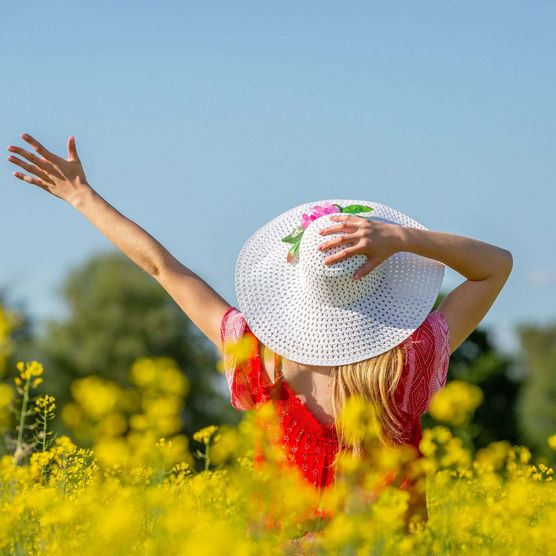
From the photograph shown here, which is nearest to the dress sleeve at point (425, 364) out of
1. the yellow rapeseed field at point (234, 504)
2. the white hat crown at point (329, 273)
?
the yellow rapeseed field at point (234, 504)

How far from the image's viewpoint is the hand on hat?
14.0ft

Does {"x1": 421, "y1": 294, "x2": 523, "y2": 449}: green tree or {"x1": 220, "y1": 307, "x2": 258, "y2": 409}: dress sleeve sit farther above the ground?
{"x1": 220, "y1": 307, "x2": 258, "y2": 409}: dress sleeve

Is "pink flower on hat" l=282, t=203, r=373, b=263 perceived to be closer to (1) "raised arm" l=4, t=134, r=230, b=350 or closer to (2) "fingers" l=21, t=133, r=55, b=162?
(1) "raised arm" l=4, t=134, r=230, b=350

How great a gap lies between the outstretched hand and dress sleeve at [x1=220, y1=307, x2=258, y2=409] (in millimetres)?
902

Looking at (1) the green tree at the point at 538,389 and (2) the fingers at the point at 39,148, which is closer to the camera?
(2) the fingers at the point at 39,148

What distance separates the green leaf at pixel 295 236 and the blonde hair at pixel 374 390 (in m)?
0.72

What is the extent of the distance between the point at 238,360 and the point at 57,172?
1258 millimetres

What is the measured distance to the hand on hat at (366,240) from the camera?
425 centimetres

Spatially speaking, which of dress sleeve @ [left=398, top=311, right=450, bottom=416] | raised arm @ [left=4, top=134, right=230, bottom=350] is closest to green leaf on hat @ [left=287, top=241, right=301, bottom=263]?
raised arm @ [left=4, top=134, right=230, bottom=350]

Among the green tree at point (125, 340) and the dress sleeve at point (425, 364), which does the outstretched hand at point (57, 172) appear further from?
the green tree at point (125, 340)

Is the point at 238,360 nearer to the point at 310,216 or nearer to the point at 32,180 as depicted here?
the point at 310,216

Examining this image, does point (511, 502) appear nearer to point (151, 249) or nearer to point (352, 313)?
point (352, 313)

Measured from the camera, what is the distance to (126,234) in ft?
16.0

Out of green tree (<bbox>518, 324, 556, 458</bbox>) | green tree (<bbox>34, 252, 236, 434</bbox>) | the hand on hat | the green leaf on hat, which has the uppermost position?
the hand on hat
